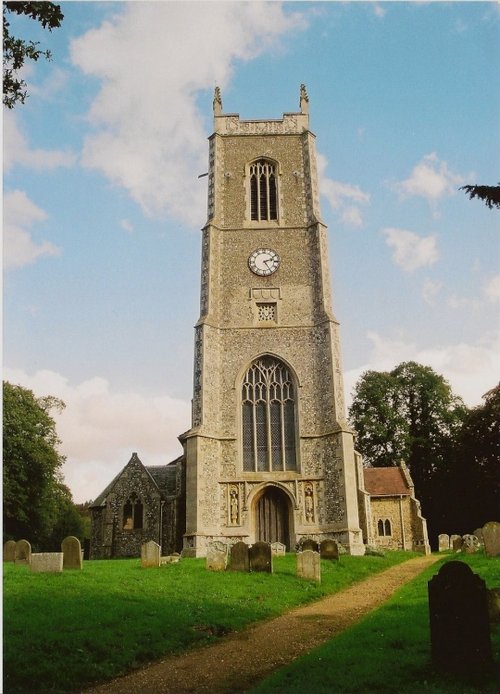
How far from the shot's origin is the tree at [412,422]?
40.1 m

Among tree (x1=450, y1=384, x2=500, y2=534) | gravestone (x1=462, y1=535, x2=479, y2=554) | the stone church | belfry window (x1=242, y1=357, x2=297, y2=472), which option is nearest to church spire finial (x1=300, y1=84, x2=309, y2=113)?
the stone church

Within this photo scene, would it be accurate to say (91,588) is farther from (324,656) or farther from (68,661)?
(324,656)

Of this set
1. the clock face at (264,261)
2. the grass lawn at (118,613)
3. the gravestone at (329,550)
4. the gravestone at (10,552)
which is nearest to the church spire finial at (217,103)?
the clock face at (264,261)

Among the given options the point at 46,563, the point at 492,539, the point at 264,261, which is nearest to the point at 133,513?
the point at 46,563

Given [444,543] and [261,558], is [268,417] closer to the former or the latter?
[261,558]

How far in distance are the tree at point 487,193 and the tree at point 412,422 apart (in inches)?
1352

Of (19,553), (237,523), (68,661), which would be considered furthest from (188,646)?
(237,523)

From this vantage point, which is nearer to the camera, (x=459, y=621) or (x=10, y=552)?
(x=459, y=621)

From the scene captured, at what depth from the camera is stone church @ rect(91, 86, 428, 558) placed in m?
22.5

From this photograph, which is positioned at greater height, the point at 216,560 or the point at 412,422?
the point at 412,422

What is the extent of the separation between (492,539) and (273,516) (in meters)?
9.12

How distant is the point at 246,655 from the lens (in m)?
8.24

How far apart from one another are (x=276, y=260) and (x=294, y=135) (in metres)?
7.55

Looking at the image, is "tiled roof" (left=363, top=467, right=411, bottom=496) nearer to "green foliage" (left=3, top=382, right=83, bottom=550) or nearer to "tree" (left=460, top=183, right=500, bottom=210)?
"green foliage" (left=3, top=382, right=83, bottom=550)
